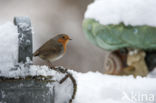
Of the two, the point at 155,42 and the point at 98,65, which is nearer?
the point at 155,42

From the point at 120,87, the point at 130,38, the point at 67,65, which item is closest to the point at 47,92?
the point at 120,87

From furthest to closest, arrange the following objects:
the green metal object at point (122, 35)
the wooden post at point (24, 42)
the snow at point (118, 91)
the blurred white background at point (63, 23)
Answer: the blurred white background at point (63, 23)
the green metal object at point (122, 35)
the snow at point (118, 91)
the wooden post at point (24, 42)

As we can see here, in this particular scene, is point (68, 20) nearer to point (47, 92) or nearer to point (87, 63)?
point (87, 63)

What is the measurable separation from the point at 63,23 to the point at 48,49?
16.0ft

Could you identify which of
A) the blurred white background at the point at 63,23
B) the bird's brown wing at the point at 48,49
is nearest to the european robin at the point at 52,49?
the bird's brown wing at the point at 48,49

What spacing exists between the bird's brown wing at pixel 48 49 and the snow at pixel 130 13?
868 mm

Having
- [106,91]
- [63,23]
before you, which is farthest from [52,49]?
[63,23]

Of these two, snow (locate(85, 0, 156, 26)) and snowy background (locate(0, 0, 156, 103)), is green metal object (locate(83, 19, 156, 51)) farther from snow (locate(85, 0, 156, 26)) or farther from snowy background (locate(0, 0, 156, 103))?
snowy background (locate(0, 0, 156, 103))

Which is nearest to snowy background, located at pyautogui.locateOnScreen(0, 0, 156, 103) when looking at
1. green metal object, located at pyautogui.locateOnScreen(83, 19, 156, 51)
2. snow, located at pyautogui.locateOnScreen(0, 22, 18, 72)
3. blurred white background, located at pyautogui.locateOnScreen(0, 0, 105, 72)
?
snow, located at pyautogui.locateOnScreen(0, 22, 18, 72)

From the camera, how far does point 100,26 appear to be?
6.32 feet

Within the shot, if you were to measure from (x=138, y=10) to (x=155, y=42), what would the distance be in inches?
8.3

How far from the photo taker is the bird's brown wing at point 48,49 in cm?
100

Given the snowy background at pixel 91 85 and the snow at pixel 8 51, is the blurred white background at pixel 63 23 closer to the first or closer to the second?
the snowy background at pixel 91 85

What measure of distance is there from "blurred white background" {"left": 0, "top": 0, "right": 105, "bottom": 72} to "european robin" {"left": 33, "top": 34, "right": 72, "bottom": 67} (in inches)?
169
